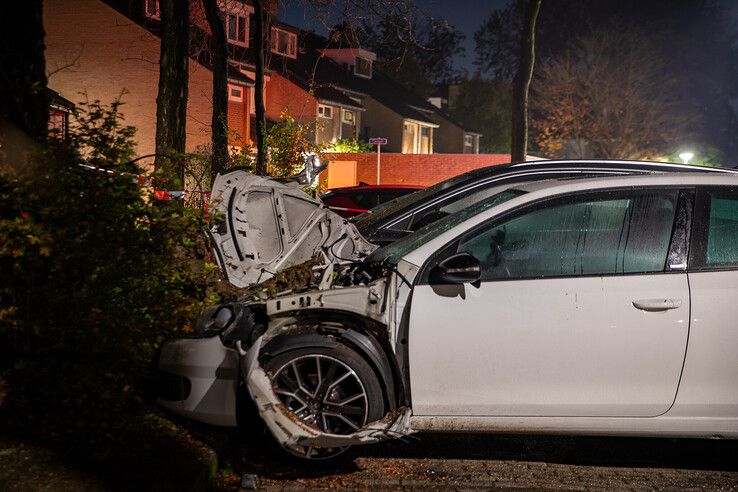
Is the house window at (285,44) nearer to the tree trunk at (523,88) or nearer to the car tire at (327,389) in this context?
the tree trunk at (523,88)

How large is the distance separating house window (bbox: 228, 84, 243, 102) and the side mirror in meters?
29.9

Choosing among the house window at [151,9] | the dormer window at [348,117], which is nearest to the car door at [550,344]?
the house window at [151,9]

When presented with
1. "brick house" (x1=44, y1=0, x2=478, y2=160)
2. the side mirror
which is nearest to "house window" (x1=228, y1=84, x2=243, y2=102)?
"brick house" (x1=44, y1=0, x2=478, y2=160)

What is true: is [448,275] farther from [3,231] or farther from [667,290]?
[3,231]

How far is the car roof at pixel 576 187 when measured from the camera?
4.60 m

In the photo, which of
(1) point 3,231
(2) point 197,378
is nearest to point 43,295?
(1) point 3,231

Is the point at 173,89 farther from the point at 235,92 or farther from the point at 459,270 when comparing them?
the point at 235,92

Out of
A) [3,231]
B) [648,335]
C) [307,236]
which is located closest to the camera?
[648,335]

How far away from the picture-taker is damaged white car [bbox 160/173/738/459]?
14.4 feet

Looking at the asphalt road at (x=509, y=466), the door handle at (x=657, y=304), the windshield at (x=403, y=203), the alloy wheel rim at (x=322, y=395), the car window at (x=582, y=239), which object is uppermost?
the windshield at (x=403, y=203)

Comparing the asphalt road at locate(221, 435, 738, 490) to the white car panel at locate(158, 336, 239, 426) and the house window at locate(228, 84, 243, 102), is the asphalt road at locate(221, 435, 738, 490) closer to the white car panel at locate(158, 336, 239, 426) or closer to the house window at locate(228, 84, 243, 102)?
the white car panel at locate(158, 336, 239, 426)

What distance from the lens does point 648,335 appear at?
4398 millimetres

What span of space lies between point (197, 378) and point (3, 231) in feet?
4.90

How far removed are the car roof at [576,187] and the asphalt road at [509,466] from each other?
1.31 meters
